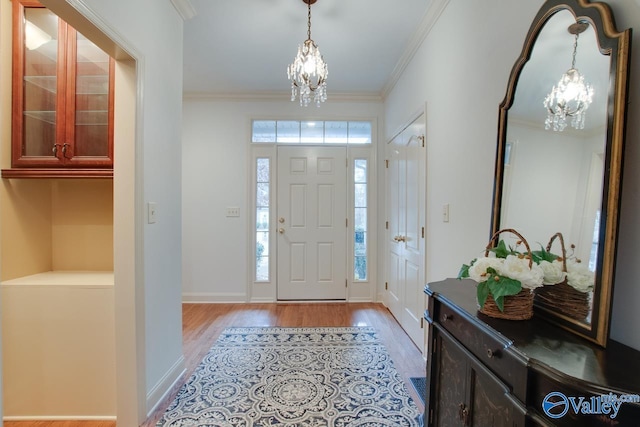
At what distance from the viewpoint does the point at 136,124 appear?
1.55m

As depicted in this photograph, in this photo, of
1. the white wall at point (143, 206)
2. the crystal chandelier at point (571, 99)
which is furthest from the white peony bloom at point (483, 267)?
the white wall at point (143, 206)

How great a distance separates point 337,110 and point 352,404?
3095 mm

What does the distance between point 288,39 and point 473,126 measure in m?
1.74

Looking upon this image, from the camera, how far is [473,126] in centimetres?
166

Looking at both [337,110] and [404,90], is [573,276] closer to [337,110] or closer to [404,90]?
[404,90]

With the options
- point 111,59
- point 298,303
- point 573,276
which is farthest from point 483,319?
point 298,303

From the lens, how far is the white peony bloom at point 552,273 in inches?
36.1

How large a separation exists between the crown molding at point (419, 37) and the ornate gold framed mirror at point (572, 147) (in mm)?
1082

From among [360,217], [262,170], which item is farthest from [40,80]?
[360,217]

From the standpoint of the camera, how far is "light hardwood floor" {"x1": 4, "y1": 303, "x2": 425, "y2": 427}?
2262 millimetres

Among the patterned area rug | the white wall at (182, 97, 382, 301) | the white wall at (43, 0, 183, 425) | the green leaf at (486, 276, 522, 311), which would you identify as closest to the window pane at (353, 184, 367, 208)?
the white wall at (182, 97, 382, 301)

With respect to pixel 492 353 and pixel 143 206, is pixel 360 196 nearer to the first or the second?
pixel 143 206

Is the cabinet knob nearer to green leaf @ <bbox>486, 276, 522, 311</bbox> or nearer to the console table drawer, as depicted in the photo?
the console table drawer

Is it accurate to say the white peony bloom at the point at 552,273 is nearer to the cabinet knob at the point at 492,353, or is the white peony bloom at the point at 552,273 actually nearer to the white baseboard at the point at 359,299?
the cabinet knob at the point at 492,353
